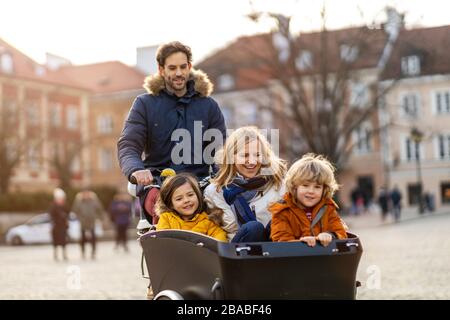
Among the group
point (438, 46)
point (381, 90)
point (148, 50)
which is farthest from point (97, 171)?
point (148, 50)

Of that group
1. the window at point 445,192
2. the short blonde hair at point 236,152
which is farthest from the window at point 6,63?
the short blonde hair at point 236,152

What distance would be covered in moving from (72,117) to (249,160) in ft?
190

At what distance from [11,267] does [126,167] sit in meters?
12.6

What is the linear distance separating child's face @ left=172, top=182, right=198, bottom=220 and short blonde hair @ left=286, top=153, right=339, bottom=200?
0.66 meters

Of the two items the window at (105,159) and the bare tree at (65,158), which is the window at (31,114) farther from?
the window at (105,159)

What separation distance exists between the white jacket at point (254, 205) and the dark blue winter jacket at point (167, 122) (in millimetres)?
834

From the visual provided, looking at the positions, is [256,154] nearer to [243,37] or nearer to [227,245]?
[227,245]

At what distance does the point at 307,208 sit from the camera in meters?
4.44

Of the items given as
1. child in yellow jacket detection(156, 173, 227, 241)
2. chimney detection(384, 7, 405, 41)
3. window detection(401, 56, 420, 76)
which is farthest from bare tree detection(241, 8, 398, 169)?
child in yellow jacket detection(156, 173, 227, 241)

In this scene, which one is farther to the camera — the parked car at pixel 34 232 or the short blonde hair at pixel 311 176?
the parked car at pixel 34 232

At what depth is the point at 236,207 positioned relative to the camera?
479 cm

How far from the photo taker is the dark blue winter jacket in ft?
18.3

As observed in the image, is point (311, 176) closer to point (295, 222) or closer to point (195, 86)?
point (295, 222)

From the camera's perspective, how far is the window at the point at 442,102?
5359 centimetres
